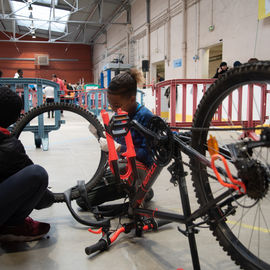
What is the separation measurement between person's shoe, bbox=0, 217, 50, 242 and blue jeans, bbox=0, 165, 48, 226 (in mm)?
110

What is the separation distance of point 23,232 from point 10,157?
1.54 ft

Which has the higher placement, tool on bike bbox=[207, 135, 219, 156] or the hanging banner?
the hanging banner

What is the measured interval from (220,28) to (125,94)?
7.43 metres

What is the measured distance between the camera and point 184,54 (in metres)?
10.0

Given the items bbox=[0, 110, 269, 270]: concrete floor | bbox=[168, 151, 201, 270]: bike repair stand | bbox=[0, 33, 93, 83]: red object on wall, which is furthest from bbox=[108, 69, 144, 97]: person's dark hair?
bbox=[0, 33, 93, 83]: red object on wall

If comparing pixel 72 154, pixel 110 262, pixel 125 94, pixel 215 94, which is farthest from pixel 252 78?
pixel 72 154

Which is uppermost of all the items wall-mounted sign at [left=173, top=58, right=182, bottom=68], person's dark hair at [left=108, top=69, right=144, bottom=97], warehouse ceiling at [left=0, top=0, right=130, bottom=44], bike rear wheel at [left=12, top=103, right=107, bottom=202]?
warehouse ceiling at [left=0, top=0, right=130, bottom=44]

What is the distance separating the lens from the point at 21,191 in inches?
53.2

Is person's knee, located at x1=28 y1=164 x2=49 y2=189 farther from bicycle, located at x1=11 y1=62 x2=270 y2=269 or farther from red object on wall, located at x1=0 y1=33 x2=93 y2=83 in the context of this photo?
red object on wall, located at x1=0 y1=33 x2=93 y2=83

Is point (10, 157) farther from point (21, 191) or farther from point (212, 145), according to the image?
point (212, 145)

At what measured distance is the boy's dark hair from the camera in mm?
1360

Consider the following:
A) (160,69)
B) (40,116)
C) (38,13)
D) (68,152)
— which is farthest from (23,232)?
(38,13)

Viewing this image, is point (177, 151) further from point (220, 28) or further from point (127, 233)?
point (220, 28)

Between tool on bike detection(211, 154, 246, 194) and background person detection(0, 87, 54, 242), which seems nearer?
tool on bike detection(211, 154, 246, 194)
